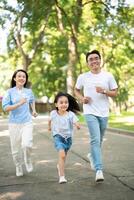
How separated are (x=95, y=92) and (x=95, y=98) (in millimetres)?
93

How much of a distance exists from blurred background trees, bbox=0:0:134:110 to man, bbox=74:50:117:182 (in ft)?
51.3

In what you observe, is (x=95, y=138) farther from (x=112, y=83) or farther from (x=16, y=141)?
(x=16, y=141)

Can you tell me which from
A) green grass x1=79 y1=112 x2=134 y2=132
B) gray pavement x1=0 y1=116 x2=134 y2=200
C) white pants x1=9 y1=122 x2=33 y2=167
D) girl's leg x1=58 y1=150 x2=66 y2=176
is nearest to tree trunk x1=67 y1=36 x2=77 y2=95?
green grass x1=79 y1=112 x2=134 y2=132

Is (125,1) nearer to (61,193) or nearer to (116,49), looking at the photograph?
(116,49)

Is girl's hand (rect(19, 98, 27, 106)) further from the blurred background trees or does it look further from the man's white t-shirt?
the blurred background trees

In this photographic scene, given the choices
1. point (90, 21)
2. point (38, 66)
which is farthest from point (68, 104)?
point (38, 66)

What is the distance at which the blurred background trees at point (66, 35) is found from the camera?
3109cm

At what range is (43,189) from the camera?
6.70 m

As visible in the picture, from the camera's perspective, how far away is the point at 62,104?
7.41 metres

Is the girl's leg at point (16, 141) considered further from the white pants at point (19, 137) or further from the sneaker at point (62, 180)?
the sneaker at point (62, 180)

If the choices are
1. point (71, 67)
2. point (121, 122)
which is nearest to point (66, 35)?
point (71, 67)

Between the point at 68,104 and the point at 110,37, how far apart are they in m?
36.1

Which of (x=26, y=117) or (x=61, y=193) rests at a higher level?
(x=26, y=117)

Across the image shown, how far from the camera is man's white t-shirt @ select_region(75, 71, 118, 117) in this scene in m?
7.43
